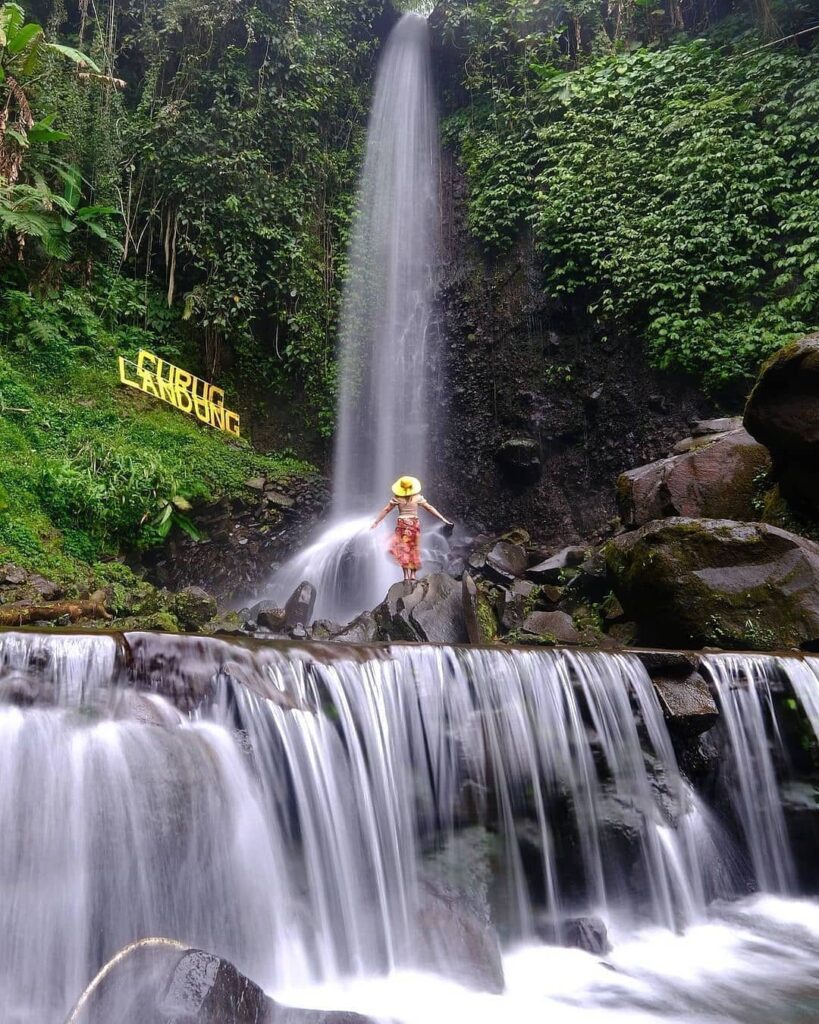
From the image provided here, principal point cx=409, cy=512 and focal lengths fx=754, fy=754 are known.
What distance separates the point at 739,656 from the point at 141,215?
14119 millimetres

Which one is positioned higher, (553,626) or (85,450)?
(85,450)

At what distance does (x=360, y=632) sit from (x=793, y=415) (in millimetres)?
4946

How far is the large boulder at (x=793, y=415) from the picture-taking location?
23.7ft

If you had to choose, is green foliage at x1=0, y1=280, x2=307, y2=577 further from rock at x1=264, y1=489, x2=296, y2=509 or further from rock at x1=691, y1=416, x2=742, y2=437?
rock at x1=691, y1=416, x2=742, y2=437

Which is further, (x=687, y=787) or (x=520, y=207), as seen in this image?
(x=520, y=207)

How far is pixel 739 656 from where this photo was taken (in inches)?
232

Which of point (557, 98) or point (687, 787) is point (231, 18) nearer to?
point (557, 98)

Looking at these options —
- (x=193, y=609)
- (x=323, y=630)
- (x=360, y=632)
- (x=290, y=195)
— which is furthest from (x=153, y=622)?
(x=290, y=195)

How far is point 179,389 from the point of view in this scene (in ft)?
45.6

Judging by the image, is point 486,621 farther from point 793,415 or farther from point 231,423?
point 231,423

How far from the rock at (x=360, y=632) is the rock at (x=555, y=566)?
2401 millimetres

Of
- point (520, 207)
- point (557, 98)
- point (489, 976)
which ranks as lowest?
point (489, 976)

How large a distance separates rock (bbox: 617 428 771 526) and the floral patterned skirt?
276cm

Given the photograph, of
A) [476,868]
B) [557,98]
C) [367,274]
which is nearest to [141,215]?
[367,274]
